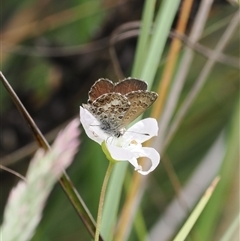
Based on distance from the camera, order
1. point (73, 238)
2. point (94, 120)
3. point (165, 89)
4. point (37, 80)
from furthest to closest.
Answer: point (37, 80), point (73, 238), point (165, 89), point (94, 120)

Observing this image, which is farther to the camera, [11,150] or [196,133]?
[196,133]

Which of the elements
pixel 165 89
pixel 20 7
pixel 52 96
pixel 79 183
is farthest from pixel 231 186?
pixel 20 7

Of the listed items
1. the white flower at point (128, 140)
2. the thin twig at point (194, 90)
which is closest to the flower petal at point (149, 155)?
the white flower at point (128, 140)

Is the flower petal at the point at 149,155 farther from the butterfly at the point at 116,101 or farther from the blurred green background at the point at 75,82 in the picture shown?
the blurred green background at the point at 75,82

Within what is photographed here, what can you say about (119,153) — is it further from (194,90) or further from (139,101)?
(194,90)

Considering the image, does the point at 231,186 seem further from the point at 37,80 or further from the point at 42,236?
the point at 37,80

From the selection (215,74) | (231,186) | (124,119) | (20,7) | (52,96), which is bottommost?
(231,186)

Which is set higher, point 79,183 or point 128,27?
point 128,27

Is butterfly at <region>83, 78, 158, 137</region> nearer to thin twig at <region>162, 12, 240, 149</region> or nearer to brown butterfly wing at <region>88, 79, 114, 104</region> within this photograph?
brown butterfly wing at <region>88, 79, 114, 104</region>
